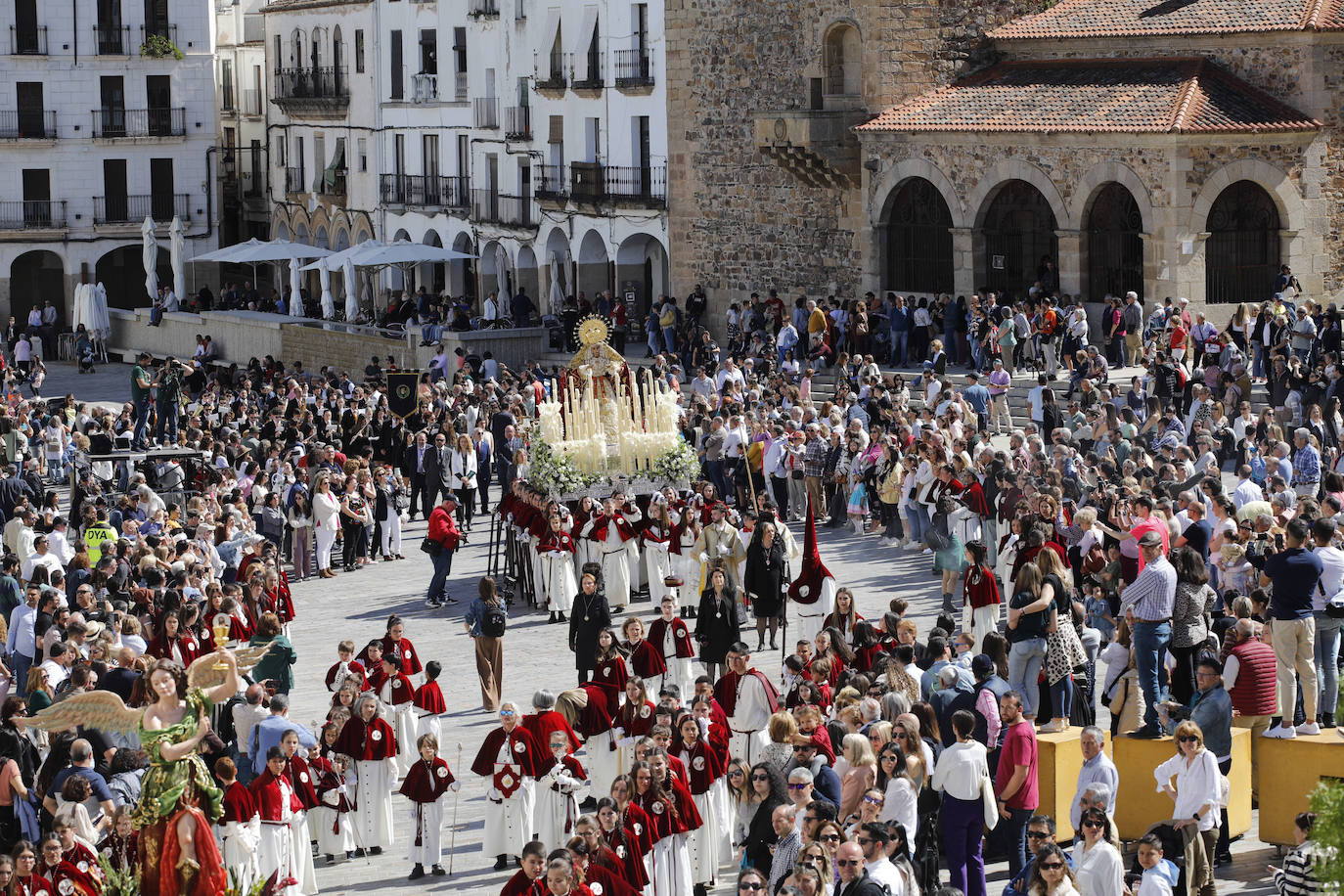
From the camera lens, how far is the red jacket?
75.8ft

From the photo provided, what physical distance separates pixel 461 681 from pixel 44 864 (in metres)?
7.86

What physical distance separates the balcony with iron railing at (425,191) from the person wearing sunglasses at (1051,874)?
39678 mm

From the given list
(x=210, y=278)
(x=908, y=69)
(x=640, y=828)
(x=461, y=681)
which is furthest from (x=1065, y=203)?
(x=210, y=278)

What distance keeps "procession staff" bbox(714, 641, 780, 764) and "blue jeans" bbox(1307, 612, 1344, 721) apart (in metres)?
4.12

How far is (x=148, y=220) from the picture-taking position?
5103 cm

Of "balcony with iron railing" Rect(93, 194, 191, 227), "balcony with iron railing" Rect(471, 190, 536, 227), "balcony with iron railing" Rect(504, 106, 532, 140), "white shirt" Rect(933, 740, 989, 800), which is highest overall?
"balcony with iron railing" Rect(504, 106, 532, 140)

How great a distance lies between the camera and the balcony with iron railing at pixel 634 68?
4328 cm

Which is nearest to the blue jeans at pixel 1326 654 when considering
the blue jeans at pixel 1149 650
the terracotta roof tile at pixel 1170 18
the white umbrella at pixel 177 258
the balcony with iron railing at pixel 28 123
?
the blue jeans at pixel 1149 650

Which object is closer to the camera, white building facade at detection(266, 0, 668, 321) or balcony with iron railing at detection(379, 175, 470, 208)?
white building facade at detection(266, 0, 668, 321)

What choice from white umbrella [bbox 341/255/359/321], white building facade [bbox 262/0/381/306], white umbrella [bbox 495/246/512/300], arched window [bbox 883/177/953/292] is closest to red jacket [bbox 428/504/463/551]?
arched window [bbox 883/177/953/292]

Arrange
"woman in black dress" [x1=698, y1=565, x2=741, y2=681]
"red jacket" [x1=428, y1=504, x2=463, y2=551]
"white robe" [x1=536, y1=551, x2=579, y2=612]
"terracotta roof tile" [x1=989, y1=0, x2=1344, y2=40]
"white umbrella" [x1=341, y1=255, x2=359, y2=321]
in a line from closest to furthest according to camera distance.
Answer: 1. "woman in black dress" [x1=698, y1=565, x2=741, y2=681]
2. "white robe" [x1=536, y1=551, x2=579, y2=612]
3. "red jacket" [x1=428, y1=504, x2=463, y2=551]
4. "terracotta roof tile" [x1=989, y1=0, x2=1344, y2=40]
5. "white umbrella" [x1=341, y1=255, x2=359, y2=321]

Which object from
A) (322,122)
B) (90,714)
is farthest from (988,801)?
(322,122)

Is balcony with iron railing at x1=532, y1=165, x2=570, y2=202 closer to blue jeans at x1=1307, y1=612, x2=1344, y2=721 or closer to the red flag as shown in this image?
the red flag

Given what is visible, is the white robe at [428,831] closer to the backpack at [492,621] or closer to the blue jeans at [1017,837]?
the backpack at [492,621]
